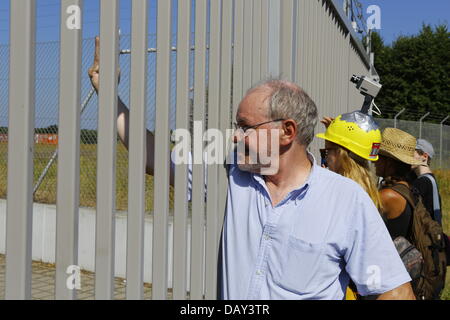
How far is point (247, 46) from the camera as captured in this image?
2.25 meters

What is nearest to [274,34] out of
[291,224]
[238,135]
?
[238,135]

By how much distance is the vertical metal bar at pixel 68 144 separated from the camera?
1.25 meters

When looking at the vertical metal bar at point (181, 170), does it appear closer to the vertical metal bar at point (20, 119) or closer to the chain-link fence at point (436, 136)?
the vertical metal bar at point (20, 119)

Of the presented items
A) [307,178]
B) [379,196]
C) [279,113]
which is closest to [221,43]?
[279,113]

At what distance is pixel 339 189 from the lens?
201 cm

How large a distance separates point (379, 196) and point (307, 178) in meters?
0.96

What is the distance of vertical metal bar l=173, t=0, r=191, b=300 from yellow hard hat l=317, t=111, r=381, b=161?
4.30ft

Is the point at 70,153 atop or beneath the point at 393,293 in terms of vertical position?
atop

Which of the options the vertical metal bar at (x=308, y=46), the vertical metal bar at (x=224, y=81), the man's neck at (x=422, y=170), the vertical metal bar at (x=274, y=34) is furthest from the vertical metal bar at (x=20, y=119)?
the man's neck at (x=422, y=170)

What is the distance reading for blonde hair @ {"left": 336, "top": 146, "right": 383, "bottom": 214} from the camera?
2.69 m

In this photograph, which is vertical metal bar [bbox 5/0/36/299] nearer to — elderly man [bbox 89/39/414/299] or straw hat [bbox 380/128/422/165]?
elderly man [bbox 89/39/414/299]

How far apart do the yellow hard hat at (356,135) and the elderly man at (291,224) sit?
33.3 inches

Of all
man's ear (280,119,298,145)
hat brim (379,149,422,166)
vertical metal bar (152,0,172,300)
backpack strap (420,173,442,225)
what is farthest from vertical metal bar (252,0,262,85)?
backpack strap (420,173,442,225)

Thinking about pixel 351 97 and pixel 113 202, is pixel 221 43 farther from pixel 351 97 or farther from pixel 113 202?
pixel 351 97
